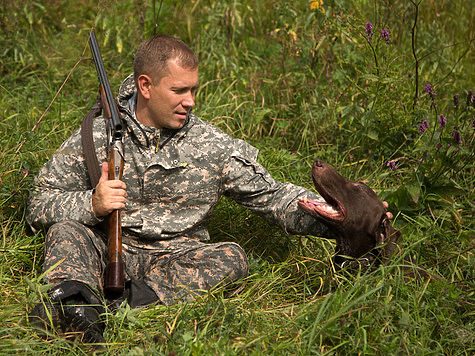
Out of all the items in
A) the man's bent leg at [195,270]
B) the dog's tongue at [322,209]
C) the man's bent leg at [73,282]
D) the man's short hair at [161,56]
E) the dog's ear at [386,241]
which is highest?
the man's short hair at [161,56]

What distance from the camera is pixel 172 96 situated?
3.48 metres

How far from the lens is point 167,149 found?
11.8 feet

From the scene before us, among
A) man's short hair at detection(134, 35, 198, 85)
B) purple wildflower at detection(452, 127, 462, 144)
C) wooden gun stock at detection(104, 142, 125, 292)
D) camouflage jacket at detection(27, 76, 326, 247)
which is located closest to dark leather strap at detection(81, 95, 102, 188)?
camouflage jacket at detection(27, 76, 326, 247)

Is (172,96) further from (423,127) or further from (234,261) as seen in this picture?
(423,127)

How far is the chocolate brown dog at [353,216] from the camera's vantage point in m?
3.15

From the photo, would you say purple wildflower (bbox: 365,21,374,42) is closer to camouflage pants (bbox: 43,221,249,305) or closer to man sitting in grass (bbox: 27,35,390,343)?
man sitting in grass (bbox: 27,35,390,343)

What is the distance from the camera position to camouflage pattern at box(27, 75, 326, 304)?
3.53 metres

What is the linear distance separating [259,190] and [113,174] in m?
0.88

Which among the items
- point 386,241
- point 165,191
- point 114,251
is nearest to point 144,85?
point 165,191

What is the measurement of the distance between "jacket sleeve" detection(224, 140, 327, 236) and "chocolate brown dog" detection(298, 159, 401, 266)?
0.95ft

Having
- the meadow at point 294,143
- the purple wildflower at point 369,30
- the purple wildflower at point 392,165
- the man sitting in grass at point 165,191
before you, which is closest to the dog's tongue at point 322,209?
the man sitting in grass at point 165,191

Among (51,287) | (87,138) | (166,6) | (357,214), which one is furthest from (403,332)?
(166,6)

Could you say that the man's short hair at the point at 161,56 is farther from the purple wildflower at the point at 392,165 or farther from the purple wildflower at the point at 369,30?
the purple wildflower at the point at 392,165

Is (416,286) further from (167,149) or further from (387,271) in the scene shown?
(167,149)
